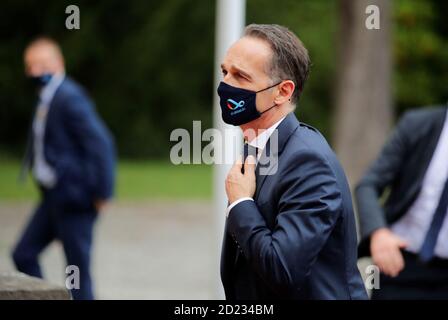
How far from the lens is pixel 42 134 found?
25.5 feet

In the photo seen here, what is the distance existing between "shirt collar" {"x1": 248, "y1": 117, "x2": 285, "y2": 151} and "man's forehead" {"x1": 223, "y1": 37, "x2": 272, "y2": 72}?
200mm

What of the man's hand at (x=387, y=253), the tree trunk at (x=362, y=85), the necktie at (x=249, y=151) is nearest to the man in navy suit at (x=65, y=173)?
the man's hand at (x=387, y=253)

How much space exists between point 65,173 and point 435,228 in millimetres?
3409

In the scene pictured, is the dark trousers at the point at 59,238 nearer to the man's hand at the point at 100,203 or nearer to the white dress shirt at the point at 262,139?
the man's hand at the point at 100,203

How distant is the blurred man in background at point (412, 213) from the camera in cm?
505

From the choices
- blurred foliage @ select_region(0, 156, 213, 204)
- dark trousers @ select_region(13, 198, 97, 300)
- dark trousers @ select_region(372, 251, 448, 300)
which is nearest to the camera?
dark trousers @ select_region(372, 251, 448, 300)

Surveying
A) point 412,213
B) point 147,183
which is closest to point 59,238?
point 412,213

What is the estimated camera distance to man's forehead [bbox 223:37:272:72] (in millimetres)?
3334

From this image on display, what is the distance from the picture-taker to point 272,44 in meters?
3.34

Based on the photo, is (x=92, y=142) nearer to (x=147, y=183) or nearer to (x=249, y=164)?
(x=249, y=164)

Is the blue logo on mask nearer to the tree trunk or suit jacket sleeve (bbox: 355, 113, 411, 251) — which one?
suit jacket sleeve (bbox: 355, 113, 411, 251)

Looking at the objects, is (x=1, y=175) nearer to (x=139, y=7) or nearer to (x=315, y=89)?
(x=139, y=7)

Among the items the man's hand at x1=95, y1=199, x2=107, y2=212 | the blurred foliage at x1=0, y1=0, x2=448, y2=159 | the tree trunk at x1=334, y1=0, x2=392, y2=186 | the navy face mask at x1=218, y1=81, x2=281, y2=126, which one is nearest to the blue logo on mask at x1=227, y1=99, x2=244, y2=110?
the navy face mask at x1=218, y1=81, x2=281, y2=126
